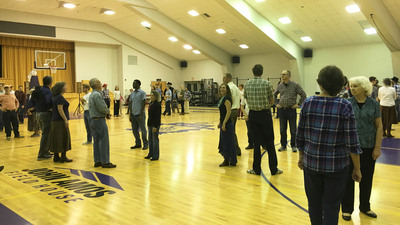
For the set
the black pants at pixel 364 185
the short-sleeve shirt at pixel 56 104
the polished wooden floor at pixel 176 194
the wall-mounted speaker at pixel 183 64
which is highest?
the wall-mounted speaker at pixel 183 64

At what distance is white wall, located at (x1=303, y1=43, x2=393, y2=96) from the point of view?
18.6 metres

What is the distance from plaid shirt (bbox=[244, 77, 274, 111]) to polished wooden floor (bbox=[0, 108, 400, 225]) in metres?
1.08

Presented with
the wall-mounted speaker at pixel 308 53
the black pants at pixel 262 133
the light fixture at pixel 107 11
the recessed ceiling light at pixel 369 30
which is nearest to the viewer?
the black pants at pixel 262 133

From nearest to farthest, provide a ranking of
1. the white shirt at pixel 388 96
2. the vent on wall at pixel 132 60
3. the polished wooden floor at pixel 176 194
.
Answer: the polished wooden floor at pixel 176 194
the white shirt at pixel 388 96
the vent on wall at pixel 132 60

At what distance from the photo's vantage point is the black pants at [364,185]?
133 inches

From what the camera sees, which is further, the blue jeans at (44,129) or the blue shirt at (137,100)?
the blue shirt at (137,100)

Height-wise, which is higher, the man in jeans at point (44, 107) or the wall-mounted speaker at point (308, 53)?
the wall-mounted speaker at point (308, 53)

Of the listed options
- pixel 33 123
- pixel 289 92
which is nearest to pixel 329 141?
pixel 289 92

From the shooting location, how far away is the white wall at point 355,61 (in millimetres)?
18562

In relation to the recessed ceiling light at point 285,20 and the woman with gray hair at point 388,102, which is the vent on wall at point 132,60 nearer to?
the recessed ceiling light at point 285,20

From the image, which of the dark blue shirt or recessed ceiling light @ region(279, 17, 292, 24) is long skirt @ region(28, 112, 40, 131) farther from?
recessed ceiling light @ region(279, 17, 292, 24)

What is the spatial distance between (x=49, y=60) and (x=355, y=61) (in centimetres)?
1942

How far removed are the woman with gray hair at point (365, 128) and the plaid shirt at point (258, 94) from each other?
183 cm

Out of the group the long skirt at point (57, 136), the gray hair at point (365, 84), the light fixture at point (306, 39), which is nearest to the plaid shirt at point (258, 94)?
the gray hair at point (365, 84)
